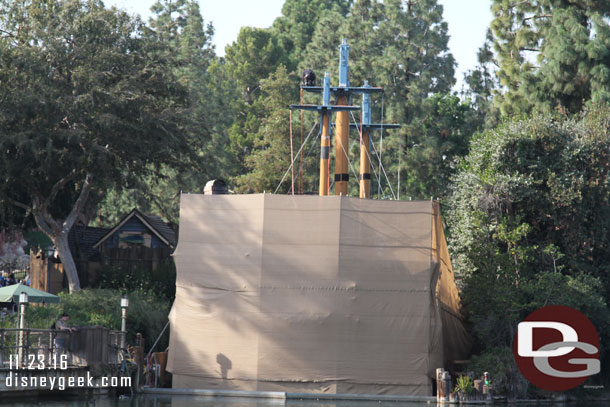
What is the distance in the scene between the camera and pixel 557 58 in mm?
38156

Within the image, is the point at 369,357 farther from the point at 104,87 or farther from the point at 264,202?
the point at 104,87

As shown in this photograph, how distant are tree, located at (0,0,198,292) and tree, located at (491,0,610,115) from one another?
1363 cm

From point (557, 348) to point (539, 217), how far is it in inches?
196

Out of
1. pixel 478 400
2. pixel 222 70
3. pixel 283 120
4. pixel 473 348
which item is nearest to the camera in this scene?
pixel 478 400

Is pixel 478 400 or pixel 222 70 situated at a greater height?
pixel 222 70

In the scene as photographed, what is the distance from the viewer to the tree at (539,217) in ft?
102

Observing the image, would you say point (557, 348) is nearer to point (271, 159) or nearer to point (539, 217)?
point (539, 217)

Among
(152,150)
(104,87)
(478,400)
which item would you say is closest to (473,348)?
(478,400)

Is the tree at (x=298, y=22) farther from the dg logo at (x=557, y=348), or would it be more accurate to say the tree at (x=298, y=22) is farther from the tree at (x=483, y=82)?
the dg logo at (x=557, y=348)

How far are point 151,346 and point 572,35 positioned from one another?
2033 centimetres

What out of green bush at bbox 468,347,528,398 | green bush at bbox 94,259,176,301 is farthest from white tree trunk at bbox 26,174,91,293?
green bush at bbox 468,347,528,398

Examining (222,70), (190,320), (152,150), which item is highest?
(222,70)

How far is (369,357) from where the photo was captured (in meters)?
27.0

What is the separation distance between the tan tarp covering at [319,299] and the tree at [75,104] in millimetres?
9111
